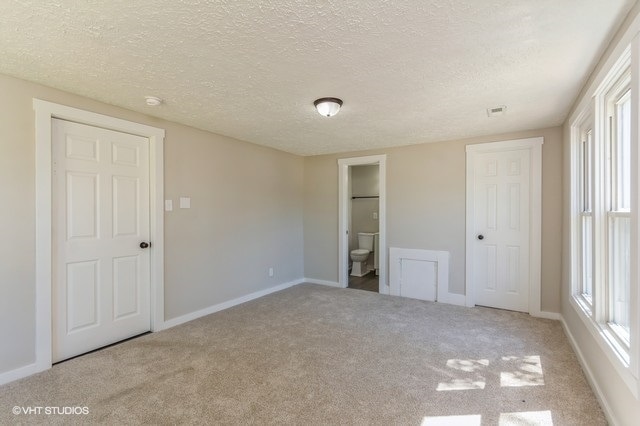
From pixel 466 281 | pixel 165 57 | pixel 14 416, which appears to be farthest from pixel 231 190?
pixel 466 281

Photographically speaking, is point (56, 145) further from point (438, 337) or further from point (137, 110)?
point (438, 337)

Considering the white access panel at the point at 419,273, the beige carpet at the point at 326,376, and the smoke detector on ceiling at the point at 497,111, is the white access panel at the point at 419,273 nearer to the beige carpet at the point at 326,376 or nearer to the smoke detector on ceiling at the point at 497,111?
the beige carpet at the point at 326,376

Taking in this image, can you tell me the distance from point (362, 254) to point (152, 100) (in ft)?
14.1

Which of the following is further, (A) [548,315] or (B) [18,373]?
(A) [548,315]

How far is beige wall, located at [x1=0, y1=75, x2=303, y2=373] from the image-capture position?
2.32 meters

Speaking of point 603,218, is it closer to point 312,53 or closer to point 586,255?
point 586,255

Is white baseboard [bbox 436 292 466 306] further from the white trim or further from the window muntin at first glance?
the white trim

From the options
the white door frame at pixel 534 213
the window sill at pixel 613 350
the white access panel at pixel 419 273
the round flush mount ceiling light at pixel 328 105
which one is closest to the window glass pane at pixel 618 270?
the window sill at pixel 613 350

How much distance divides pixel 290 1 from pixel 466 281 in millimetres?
3885

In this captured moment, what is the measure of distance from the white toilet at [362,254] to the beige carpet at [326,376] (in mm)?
2380

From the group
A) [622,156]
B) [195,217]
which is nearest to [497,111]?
[622,156]

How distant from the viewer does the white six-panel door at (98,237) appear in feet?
8.66

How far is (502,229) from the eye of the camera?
397 cm

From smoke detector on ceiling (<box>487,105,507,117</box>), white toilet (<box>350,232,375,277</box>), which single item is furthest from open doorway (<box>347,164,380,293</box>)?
smoke detector on ceiling (<box>487,105,507,117</box>)
